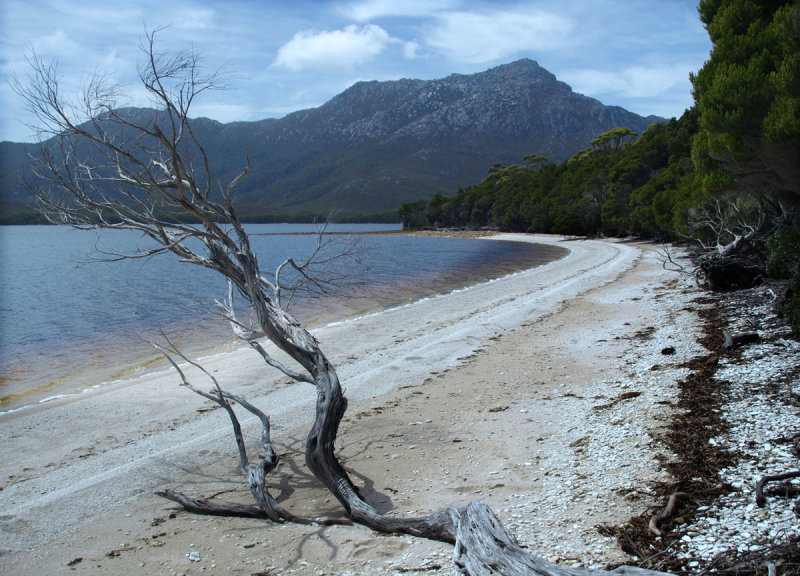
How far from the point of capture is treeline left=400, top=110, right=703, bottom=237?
40.6 m

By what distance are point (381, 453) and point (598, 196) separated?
202ft

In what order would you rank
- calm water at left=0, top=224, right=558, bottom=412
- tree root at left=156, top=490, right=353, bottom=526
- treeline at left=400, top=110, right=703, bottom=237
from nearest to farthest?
tree root at left=156, top=490, right=353, bottom=526 → calm water at left=0, top=224, right=558, bottom=412 → treeline at left=400, top=110, right=703, bottom=237

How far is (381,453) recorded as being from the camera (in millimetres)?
6750

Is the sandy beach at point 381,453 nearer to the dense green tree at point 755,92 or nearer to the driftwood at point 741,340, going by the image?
the driftwood at point 741,340

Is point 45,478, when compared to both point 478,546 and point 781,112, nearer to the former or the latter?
point 478,546

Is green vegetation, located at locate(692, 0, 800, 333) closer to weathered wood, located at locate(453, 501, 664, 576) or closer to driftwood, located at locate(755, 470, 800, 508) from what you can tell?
driftwood, located at locate(755, 470, 800, 508)

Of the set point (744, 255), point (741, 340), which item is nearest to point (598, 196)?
point (744, 255)

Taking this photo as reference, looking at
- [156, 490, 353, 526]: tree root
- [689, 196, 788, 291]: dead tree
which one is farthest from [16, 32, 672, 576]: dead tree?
[689, 196, 788, 291]: dead tree

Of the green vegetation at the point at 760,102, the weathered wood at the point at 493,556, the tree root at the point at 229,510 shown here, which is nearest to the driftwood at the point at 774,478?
the weathered wood at the point at 493,556

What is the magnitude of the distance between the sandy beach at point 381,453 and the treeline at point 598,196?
Result: 18.2 m

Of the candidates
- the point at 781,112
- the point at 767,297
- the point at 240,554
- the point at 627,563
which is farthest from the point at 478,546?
the point at 767,297

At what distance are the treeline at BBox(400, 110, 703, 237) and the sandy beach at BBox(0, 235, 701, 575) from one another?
59.7 ft

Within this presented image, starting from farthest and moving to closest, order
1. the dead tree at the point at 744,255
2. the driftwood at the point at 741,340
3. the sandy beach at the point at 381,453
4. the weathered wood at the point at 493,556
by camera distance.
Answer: the dead tree at the point at 744,255, the driftwood at the point at 741,340, the sandy beach at the point at 381,453, the weathered wood at the point at 493,556

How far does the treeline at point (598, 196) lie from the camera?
1597 inches
